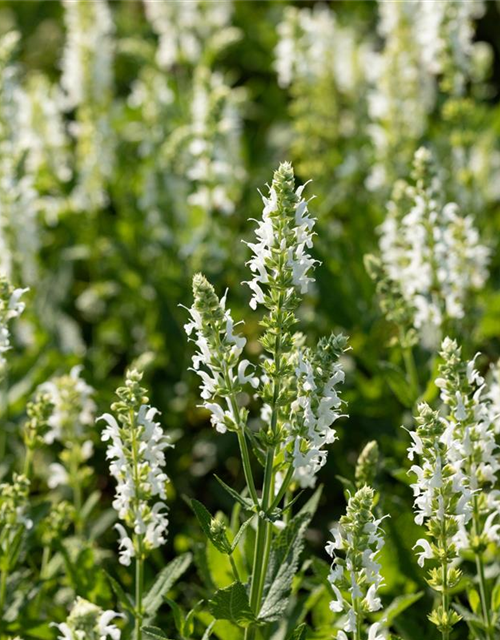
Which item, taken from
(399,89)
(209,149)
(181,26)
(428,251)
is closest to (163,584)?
(428,251)

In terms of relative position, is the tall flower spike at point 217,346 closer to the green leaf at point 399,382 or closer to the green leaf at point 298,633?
the green leaf at point 298,633

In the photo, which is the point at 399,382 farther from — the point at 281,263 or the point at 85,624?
the point at 85,624

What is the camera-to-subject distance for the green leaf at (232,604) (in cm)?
289

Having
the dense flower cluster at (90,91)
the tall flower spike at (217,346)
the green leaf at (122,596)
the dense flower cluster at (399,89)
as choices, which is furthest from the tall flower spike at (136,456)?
the dense flower cluster at (90,91)

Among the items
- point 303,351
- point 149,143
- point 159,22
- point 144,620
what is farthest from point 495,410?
point 159,22

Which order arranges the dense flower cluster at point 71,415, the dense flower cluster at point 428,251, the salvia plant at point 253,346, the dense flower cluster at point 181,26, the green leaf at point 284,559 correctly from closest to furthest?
1. the salvia plant at point 253,346
2. the green leaf at point 284,559
3. the dense flower cluster at point 71,415
4. the dense flower cluster at point 428,251
5. the dense flower cluster at point 181,26

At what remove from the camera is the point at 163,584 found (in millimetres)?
3420

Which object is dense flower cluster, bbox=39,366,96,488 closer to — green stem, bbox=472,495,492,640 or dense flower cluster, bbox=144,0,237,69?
green stem, bbox=472,495,492,640

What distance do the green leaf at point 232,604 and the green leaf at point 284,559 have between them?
0.46 ft

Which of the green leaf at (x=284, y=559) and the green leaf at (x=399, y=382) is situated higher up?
the green leaf at (x=399, y=382)

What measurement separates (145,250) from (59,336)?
87 centimetres

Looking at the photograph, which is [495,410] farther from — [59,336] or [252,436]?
[59,336]

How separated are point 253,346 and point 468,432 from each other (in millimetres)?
3195

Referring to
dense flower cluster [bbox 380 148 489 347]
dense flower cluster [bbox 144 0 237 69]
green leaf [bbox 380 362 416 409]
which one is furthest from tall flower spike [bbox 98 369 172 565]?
dense flower cluster [bbox 144 0 237 69]
